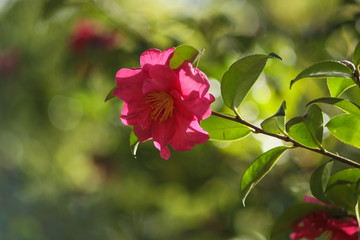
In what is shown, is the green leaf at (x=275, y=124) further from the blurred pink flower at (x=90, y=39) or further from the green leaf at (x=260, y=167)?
the blurred pink flower at (x=90, y=39)

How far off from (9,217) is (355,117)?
3134mm

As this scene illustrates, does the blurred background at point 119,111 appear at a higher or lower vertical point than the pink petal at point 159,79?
lower

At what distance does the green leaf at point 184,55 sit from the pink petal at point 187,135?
0.07 metres

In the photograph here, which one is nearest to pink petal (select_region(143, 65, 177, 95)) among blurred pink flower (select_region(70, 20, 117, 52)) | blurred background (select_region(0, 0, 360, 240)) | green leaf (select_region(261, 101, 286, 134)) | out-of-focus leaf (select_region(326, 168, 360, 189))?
green leaf (select_region(261, 101, 286, 134))

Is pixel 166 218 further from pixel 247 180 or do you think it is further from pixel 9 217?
pixel 247 180

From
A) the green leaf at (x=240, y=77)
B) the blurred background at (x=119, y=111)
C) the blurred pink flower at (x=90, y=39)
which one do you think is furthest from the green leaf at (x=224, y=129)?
the blurred pink flower at (x=90, y=39)

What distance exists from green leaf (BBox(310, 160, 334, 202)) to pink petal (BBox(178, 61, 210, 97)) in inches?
7.3

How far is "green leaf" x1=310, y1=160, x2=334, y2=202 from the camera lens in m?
0.65

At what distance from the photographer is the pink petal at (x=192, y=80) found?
0.59 meters

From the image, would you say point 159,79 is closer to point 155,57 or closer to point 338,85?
point 155,57

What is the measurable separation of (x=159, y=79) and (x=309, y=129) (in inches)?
7.5

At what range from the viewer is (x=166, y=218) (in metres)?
2.38

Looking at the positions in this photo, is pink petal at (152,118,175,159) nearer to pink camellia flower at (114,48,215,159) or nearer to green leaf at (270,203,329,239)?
pink camellia flower at (114,48,215,159)

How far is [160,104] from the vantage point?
2.17 ft
